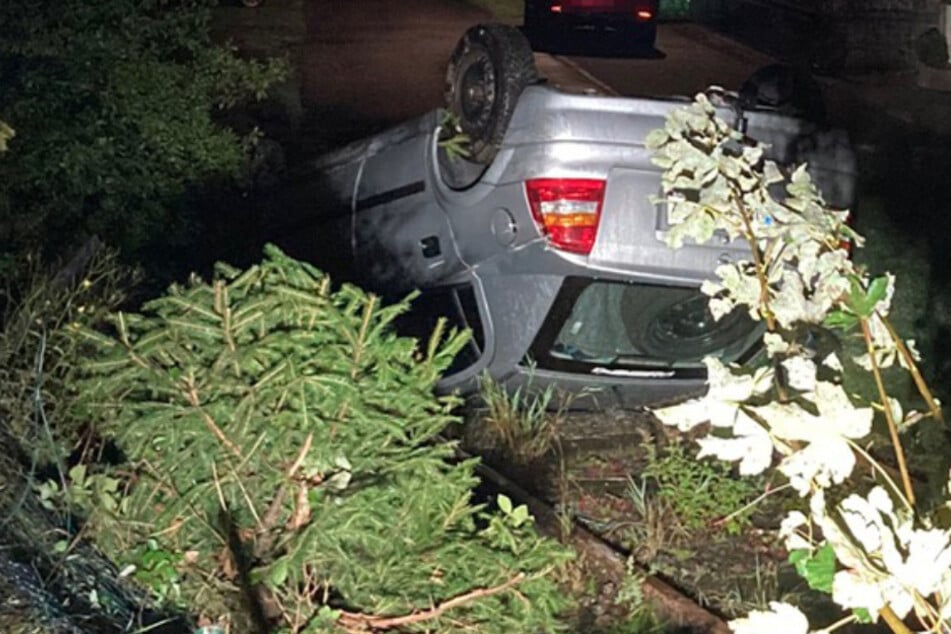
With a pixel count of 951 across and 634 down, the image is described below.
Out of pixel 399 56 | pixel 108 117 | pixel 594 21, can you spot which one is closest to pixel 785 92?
pixel 108 117

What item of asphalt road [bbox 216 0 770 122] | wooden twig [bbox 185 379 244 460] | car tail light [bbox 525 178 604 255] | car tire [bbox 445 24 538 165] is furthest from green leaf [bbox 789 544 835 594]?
asphalt road [bbox 216 0 770 122]

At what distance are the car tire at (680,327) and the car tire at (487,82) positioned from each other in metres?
0.89

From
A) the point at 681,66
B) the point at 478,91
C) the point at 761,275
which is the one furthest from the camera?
the point at 681,66

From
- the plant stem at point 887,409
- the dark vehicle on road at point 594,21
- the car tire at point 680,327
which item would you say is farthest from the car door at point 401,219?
the dark vehicle on road at point 594,21

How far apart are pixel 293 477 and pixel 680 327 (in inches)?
107

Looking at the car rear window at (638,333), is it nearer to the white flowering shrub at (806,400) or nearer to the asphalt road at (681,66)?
the white flowering shrub at (806,400)

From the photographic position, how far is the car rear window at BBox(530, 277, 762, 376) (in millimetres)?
6219

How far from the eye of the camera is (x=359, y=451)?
4.15m

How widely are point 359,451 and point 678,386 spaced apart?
2706 mm

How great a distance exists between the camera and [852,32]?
18078 mm

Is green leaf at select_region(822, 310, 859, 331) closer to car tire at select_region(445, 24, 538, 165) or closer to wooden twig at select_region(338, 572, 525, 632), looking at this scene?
wooden twig at select_region(338, 572, 525, 632)

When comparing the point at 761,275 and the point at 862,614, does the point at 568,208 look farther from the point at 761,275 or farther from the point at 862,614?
the point at 862,614

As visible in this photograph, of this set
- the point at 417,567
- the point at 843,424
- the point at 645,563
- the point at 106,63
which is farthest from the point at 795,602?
the point at 106,63

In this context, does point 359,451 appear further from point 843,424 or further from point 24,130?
point 24,130
